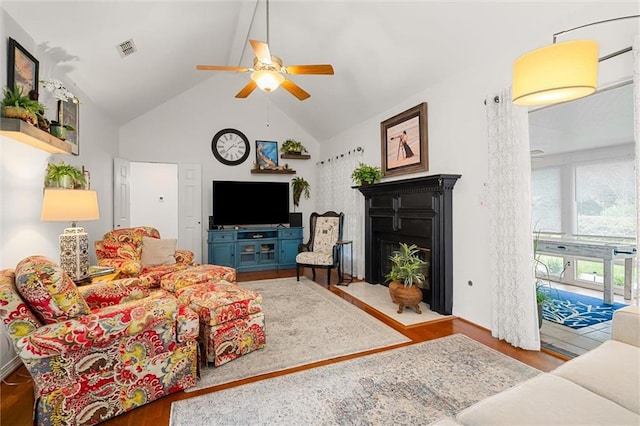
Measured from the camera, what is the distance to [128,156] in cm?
543

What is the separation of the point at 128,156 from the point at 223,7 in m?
3.33

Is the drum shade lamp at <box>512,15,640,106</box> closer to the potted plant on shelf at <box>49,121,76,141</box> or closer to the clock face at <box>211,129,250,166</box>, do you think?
the potted plant on shelf at <box>49,121,76,141</box>

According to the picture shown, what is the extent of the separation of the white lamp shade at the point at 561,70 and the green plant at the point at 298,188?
16.8ft

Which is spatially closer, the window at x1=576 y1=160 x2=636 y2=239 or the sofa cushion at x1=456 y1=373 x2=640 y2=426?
the sofa cushion at x1=456 y1=373 x2=640 y2=426

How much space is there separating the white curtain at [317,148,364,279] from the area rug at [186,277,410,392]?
4.30 feet

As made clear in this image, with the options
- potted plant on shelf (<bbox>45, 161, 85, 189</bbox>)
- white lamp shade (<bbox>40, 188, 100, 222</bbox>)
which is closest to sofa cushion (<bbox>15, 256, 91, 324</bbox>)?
white lamp shade (<bbox>40, 188, 100, 222</bbox>)

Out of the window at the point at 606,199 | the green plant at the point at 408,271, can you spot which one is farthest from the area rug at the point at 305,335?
the window at the point at 606,199

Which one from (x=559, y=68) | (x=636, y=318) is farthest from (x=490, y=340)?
(x=559, y=68)

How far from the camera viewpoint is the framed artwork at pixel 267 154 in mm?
6293

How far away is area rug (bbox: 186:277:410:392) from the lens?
Answer: 2275mm

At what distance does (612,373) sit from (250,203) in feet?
18.0

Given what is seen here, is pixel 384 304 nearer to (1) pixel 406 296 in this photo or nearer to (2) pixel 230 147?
(1) pixel 406 296

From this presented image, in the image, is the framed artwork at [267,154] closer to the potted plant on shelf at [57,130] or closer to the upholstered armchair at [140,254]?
the upholstered armchair at [140,254]

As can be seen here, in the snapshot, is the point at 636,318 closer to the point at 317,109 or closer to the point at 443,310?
the point at 443,310
